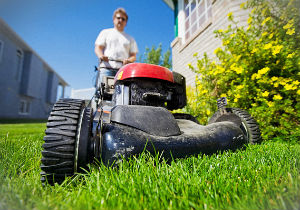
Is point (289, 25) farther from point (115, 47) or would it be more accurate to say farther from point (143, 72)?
point (115, 47)

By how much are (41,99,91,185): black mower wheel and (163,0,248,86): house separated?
143 inches

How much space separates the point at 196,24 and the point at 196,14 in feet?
0.88

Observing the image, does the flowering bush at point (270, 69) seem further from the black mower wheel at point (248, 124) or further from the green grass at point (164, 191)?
the green grass at point (164, 191)

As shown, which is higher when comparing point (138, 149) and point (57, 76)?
point (57, 76)

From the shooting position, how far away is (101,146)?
1.12 metres

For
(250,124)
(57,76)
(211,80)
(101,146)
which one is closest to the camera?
(101,146)

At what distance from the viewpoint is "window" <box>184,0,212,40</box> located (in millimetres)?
4617

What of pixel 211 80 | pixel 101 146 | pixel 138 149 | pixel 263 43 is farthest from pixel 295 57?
pixel 101 146

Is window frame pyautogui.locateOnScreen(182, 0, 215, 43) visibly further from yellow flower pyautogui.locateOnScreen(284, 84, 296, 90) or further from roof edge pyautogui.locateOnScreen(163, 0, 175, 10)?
yellow flower pyautogui.locateOnScreen(284, 84, 296, 90)

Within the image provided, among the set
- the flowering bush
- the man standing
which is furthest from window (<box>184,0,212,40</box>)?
the man standing

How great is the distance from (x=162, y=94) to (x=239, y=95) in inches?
56.4

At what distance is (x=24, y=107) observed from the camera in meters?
15.8

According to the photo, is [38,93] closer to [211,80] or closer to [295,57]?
[211,80]

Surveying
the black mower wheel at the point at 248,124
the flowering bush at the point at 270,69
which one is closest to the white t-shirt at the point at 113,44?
the flowering bush at the point at 270,69
